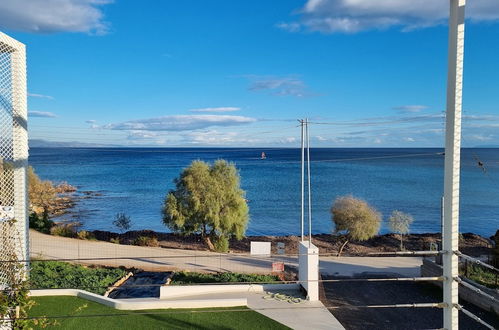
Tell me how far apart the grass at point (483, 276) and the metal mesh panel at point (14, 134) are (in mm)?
9853

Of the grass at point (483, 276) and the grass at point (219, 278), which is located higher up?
the grass at point (483, 276)

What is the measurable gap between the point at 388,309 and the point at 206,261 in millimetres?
6936

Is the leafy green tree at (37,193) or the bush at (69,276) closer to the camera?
the bush at (69,276)

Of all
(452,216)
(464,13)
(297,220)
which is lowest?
(297,220)

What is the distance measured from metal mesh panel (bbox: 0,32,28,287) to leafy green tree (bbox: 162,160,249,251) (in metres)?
9.88

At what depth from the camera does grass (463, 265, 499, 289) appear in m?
9.88

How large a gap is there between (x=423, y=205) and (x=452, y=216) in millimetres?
43703

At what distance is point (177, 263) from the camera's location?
14281 mm

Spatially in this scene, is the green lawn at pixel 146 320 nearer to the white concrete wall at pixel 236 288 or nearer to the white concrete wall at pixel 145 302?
the white concrete wall at pixel 145 302

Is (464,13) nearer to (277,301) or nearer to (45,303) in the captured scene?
(277,301)

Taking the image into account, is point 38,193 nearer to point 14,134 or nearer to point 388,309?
point 14,134

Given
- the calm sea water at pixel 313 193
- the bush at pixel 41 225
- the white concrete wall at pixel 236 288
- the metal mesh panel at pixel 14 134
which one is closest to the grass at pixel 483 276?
the white concrete wall at pixel 236 288

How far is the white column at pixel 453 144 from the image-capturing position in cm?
224

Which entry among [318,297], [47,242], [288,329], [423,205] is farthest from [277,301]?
[423,205]
